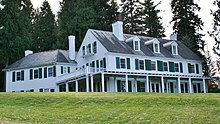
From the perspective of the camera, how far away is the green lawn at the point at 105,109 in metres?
14.3

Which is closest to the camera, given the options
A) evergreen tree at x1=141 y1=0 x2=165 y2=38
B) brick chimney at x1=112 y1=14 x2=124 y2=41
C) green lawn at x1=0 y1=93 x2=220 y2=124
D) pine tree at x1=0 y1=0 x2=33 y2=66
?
green lawn at x1=0 y1=93 x2=220 y2=124

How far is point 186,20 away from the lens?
2008 inches

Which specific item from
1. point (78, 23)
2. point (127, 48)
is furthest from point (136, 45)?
point (78, 23)

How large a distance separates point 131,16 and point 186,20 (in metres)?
9.57

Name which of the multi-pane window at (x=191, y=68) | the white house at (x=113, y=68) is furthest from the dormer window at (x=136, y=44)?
the multi-pane window at (x=191, y=68)

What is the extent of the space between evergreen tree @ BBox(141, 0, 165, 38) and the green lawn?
37.6m

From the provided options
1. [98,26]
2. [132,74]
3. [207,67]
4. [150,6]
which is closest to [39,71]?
[132,74]

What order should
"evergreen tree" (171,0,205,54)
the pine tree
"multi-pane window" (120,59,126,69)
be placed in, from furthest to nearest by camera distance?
1. "evergreen tree" (171,0,205,54)
2. the pine tree
3. "multi-pane window" (120,59,126,69)

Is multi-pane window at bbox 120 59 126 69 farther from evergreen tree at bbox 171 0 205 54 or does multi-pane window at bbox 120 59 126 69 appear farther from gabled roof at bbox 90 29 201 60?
evergreen tree at bbox 171 0 205 54

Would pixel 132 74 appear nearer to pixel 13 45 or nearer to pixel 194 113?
pixel 13 45

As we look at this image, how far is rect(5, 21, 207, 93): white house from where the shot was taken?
3619 centimetres

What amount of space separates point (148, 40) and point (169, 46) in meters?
2.43

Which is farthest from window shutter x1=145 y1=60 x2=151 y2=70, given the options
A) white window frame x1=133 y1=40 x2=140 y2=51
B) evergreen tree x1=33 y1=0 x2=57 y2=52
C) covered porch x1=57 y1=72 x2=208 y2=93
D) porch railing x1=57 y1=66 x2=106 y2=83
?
evergreen tree x1=33 y1=0 x2=57 y2=52

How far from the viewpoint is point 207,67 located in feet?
149
